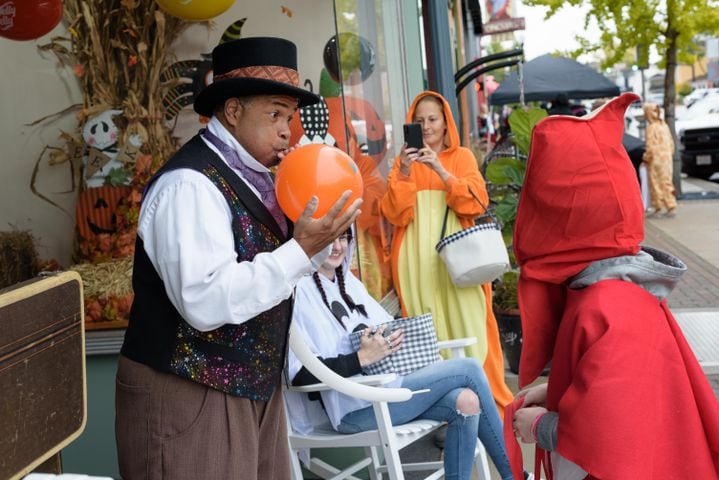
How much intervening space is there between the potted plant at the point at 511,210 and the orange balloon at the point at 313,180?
4.06 meters

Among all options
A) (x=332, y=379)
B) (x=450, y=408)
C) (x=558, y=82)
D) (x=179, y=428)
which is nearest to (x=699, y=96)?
(x=558, y=82)

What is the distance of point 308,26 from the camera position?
201 inches

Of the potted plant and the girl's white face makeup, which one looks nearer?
the girl's white face makeup

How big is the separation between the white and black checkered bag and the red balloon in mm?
2138

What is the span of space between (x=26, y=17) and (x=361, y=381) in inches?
92.3

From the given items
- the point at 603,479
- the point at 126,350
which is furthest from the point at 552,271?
the point at 126,350

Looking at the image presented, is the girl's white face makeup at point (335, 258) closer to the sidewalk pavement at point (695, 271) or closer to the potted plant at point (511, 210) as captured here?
the sidewalk pavement at point (695, 271)

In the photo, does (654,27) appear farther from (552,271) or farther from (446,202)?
(552,271)

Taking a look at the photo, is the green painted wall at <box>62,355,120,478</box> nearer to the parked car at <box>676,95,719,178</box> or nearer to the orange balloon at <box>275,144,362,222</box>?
the orange balloon at <box>275,144,362,222</box>

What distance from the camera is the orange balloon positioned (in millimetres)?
2424

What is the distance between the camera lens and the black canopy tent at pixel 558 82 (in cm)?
1412

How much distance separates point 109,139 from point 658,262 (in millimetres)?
3474

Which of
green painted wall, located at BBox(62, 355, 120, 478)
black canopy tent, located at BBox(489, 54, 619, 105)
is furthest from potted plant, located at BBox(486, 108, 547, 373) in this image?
black canopy tent, located at BBox(489, 54, 619, 105)

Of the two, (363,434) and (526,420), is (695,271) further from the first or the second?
(526,420)
